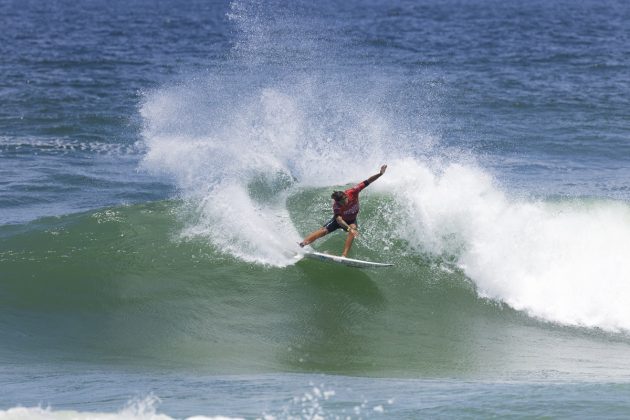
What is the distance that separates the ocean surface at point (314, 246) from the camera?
9.90 metres

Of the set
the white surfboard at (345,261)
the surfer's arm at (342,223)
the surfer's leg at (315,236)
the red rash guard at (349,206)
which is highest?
the red rash guard at (349,206)

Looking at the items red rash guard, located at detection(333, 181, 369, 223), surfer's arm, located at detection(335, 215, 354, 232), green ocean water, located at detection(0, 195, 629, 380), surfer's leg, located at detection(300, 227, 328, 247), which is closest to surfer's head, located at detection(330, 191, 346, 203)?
red rash guard, located at detection(333, 181, 369, 223)

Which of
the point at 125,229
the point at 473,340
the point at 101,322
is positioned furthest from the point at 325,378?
the point at 125,229

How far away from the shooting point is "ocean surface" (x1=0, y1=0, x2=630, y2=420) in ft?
32.5

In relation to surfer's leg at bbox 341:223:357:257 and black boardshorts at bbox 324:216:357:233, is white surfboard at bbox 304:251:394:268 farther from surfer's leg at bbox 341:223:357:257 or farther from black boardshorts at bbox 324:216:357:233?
black boardshorts at bbox 324:216:357:233

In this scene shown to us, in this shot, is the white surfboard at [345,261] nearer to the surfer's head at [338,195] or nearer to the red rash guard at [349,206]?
the red rash guard at [349,206]

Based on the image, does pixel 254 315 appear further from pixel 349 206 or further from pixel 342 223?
pixel 349 206

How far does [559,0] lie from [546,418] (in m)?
78.7

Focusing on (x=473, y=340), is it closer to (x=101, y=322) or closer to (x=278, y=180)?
(x=101, y=322)

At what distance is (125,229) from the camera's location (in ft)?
51.4

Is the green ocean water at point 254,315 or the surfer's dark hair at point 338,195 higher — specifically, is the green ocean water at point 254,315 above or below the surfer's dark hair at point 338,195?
below

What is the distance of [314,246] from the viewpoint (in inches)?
591

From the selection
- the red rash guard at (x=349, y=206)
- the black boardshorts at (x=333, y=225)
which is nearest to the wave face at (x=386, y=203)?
the black boardshorts at (x=333, y=225)

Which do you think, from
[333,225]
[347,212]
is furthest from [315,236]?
[347,212]
